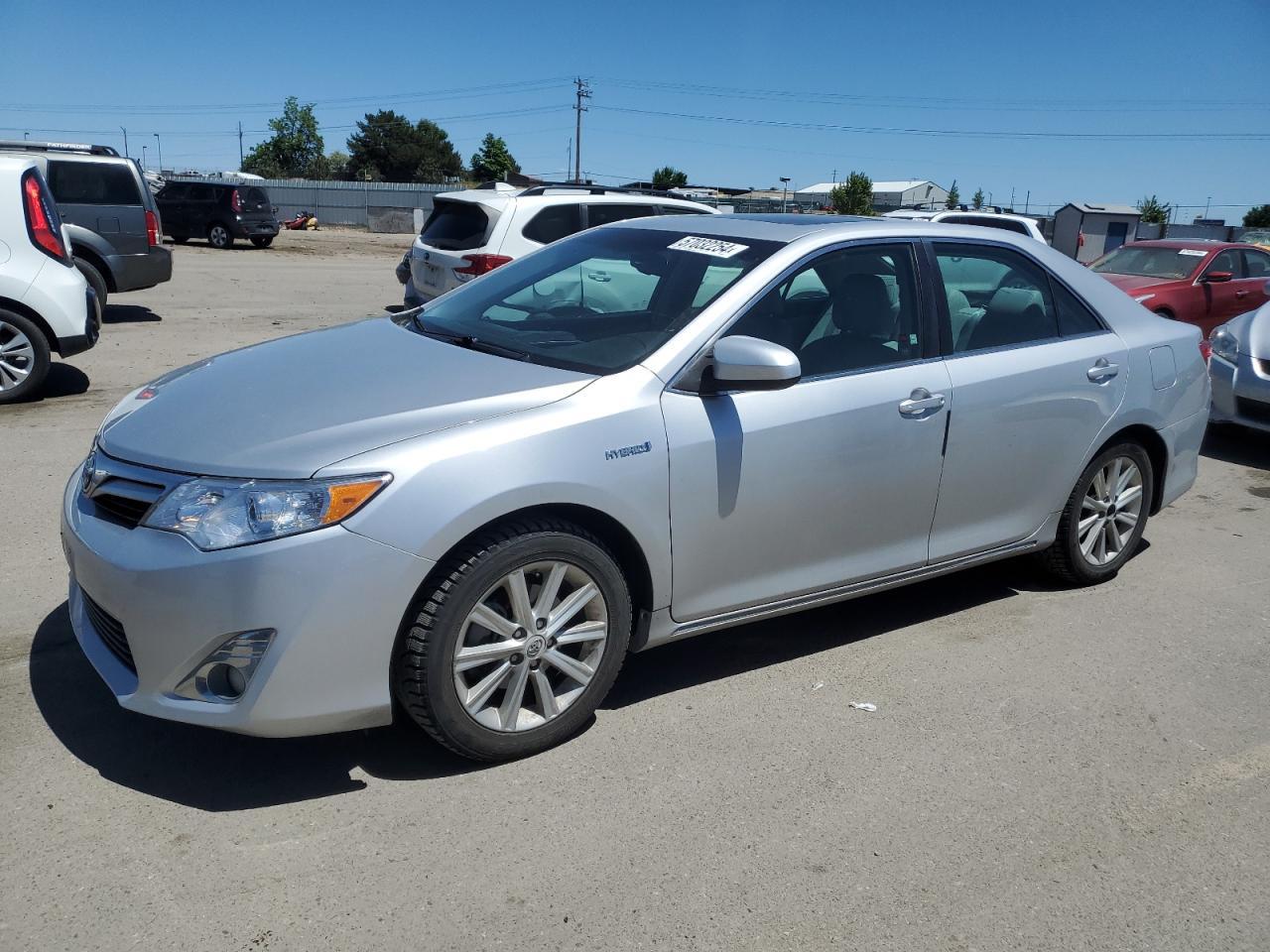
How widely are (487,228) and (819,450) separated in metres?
7.38

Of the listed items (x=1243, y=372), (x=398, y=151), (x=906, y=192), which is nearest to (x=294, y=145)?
(x=398, y=151)

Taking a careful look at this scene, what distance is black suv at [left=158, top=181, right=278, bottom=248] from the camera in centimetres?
2772

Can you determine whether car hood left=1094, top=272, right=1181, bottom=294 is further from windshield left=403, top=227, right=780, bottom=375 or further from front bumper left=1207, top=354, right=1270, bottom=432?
windshield left=403, top=227, right=780, bottom=375

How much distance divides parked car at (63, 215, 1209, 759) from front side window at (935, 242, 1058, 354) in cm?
1

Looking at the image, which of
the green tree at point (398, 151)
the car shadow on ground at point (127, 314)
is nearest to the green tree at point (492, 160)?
the green tree at point (398, 151)

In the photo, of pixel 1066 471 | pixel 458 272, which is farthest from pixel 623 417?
pixel 458 272

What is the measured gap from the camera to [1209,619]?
4.91m

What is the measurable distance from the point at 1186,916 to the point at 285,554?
8.37ft

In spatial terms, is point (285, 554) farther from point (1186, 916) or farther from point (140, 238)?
point (140, 238)

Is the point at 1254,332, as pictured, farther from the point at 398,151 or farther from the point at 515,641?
the point at 398,151

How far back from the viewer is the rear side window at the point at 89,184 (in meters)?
12.8

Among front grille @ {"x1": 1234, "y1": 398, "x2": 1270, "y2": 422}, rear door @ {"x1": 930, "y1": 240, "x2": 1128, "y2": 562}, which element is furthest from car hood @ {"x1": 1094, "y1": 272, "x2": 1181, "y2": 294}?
rear door @ {"x1": 930, "y1": 240, "x2": 1128, "y2": 562}

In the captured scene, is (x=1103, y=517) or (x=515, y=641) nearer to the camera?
(x=515, y=641)

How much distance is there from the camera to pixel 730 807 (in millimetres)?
3238
